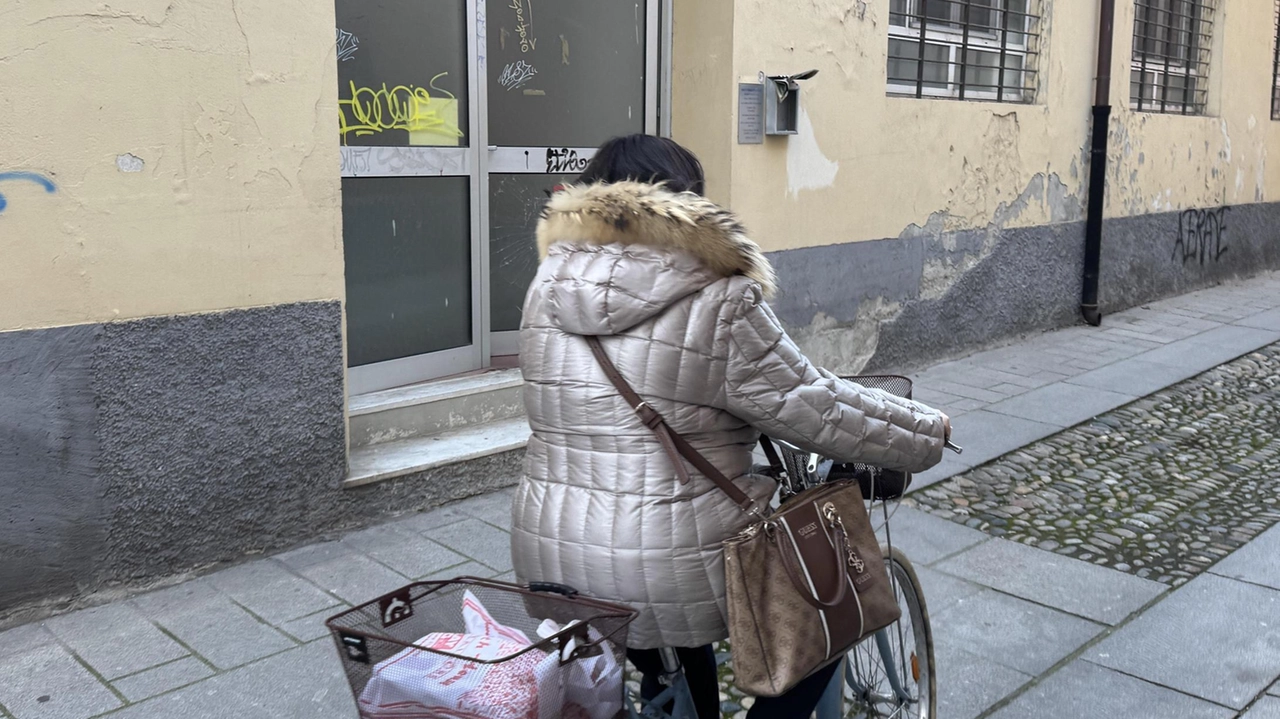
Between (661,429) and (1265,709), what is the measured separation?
8.13ft

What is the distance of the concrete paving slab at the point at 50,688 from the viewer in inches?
127

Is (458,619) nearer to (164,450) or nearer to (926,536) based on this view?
(164,450)

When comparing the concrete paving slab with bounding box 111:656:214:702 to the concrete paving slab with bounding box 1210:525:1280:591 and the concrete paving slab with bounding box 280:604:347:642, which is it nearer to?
the concrete paving slab with bounding box 280:604:347:642

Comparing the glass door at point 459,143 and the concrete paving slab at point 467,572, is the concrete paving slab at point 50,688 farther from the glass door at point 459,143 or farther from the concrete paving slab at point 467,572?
the glass door at point 459,143

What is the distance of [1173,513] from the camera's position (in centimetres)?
530

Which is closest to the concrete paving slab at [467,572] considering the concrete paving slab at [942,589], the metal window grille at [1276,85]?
the concrete paving slab at [942,589]

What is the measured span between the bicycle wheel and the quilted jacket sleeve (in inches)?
27.3

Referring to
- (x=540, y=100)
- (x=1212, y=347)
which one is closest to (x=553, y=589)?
(x=540, y=100)

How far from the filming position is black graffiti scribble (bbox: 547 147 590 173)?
6203 mm

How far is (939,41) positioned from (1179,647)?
18.0 feet

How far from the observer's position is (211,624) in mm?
3803

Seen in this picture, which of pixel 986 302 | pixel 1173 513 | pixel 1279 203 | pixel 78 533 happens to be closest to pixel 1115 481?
pixel 1173 513

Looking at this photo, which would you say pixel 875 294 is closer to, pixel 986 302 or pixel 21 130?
pixel 986 302

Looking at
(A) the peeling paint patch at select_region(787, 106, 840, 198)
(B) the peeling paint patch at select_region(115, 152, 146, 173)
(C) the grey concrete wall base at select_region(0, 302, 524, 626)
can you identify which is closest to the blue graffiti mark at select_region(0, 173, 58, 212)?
(B) the peeling paint patch at select_region(115, 152, 146, 173)
